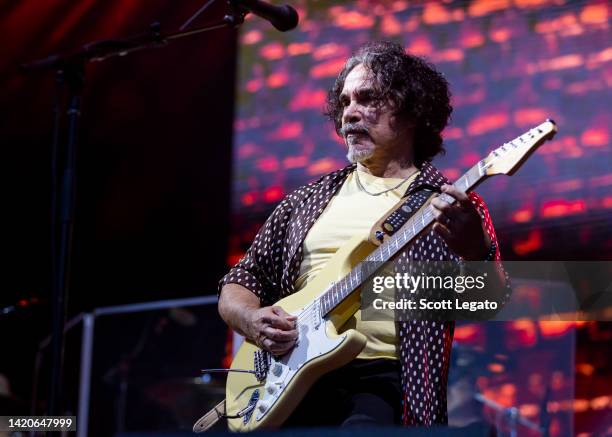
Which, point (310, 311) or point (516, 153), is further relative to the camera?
point (310, 311)

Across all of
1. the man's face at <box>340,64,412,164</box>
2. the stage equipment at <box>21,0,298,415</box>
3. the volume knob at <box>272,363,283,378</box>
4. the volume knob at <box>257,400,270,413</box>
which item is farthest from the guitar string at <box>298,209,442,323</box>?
the stage equipment at <box>21,0,298,415</box>

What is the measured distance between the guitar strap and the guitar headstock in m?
0.26

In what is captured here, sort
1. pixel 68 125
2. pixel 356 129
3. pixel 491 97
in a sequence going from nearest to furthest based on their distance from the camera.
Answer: pixel 356 129 < pixel 68 125 < pixel 491 97

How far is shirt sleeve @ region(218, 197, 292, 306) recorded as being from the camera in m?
2.88

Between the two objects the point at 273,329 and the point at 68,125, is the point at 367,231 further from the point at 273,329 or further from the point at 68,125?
the point at 68,125

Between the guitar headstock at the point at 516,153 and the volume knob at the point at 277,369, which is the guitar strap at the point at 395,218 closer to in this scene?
the guitar headstock at the point at 516,153

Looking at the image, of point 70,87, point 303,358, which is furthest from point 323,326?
point 70,87

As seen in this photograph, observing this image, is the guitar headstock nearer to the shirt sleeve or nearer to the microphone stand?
the shirt sleeve

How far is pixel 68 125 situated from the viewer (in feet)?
11.1

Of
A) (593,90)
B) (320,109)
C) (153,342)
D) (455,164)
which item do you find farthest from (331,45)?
(153,342)

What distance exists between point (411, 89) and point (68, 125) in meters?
1.30

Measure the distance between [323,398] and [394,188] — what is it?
683 millimetres

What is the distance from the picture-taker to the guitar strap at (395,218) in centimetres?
249

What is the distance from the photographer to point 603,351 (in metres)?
3.83
